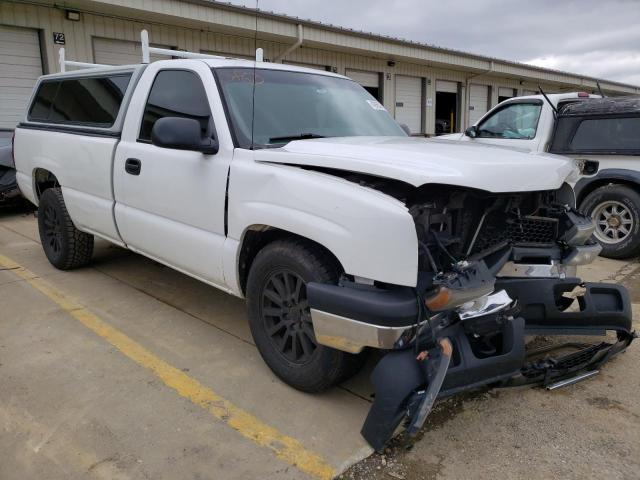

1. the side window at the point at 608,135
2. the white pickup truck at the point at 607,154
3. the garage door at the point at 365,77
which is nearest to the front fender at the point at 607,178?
the white pickup truck at the point at 607,154

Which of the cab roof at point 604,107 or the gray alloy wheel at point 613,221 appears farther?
the gray alloy wheel at point 613,221

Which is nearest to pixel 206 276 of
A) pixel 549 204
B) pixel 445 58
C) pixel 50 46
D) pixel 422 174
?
pixel 422 174

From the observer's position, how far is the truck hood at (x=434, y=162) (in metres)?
2.36

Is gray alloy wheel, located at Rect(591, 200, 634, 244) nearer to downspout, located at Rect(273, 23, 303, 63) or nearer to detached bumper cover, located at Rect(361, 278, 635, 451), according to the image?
detached bumper cover, located at Rect(361, 278, 635, 451)

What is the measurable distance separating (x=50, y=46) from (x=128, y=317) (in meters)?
8.47

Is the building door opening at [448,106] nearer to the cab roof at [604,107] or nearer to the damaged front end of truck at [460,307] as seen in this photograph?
the cab roof at [604,107]

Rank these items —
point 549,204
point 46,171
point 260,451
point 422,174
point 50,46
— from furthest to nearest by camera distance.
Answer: point 50,46 < point 46,171 < point 549,204 < point 260,451 < point 422,174

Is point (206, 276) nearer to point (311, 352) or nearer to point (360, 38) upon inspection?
point (311, 352)

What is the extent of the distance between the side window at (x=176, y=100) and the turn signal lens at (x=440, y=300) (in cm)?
185

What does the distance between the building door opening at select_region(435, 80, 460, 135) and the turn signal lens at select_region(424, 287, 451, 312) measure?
19073mm

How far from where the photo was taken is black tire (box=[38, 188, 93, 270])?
5.08m

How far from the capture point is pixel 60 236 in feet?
17.2

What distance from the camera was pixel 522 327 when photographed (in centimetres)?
272

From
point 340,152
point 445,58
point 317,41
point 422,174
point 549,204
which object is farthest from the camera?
point 445,58
